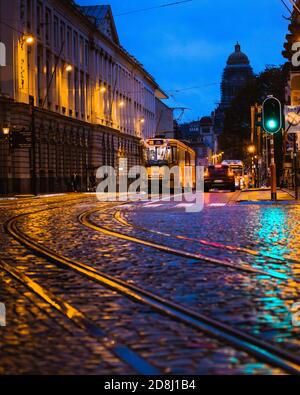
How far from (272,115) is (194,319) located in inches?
689

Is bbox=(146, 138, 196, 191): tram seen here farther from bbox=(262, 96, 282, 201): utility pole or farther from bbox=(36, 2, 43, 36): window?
bbox=(262, 96, 282, 201): utility pole

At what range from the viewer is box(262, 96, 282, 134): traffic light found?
22.4m

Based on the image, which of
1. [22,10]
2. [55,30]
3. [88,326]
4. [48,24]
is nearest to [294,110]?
[88,326]

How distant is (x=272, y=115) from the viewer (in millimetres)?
22516

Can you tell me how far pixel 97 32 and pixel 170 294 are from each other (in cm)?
7017

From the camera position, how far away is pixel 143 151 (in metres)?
46.1

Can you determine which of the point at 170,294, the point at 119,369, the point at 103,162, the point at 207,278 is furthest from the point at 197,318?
the point at 103,162

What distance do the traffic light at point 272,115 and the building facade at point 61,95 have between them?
76.2 feet

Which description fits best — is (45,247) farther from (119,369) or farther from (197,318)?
(119,369)

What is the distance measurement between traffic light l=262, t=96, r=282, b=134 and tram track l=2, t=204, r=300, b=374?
13903mm

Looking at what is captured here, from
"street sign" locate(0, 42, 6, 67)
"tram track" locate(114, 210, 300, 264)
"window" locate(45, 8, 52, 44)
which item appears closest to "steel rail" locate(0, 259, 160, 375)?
"tram track" locate(114, 210, 300, 264)

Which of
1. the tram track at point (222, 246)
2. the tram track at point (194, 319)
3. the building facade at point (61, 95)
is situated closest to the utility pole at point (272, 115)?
the tram track at point (222, 246)

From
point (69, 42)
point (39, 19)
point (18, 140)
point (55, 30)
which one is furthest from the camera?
point (69, 42)

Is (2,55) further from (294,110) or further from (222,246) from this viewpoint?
(222,246)
